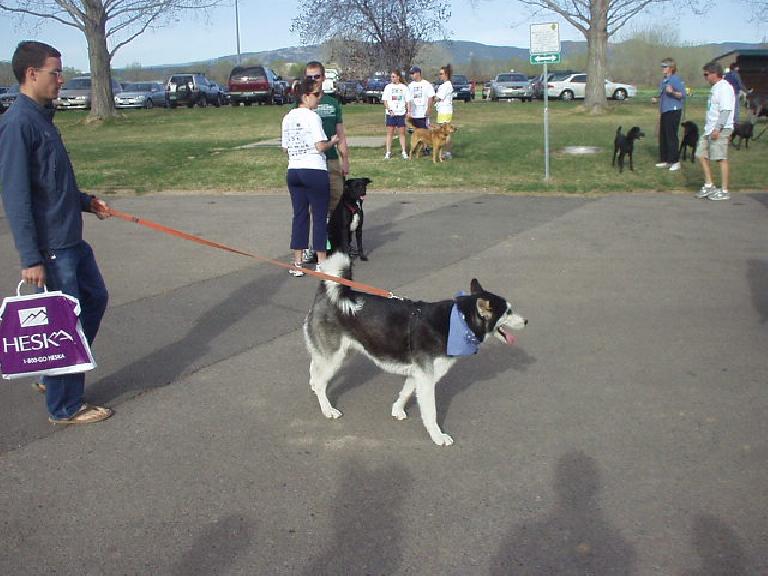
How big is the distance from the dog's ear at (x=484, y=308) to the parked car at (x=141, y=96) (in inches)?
1535

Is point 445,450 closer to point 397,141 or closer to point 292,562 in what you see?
point 292,562

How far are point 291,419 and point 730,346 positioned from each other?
11.6ft

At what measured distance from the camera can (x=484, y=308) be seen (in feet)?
13.3

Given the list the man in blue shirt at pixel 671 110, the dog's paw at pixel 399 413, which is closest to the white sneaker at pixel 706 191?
the man in blue shirt at pixel 671 110

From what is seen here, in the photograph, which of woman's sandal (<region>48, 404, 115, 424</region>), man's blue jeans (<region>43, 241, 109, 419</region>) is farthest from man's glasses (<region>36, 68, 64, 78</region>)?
woman's sandal (<region>48, 404, 115, 424</region>)

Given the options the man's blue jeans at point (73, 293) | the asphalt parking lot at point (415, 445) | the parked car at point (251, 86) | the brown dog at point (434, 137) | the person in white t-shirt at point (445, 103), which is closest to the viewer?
the asphalt parking lot at point (415, 445)

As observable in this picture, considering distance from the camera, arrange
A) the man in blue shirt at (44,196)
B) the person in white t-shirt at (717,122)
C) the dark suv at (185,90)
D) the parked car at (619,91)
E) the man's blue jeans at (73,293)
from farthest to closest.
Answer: the parked car at (619,91)
the dark suv at (185,90)
the person in white t-shirt at (717,122)
the man's blue jeans at (73,293)
the man in blue shirt at (44,196)

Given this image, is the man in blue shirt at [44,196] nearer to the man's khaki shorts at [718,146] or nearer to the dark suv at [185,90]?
the man's khaki shorts at [718,146]

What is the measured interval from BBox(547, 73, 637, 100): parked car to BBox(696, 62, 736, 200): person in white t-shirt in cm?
3384

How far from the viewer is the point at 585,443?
13.7 feet

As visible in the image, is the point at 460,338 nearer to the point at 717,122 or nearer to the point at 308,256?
the point at 308,256

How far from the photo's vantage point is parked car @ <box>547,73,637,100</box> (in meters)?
43.7

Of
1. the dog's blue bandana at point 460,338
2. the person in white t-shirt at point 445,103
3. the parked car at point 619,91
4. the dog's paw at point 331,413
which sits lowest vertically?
the dog's paw at point 331,413

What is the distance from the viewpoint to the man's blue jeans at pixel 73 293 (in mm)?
4191
